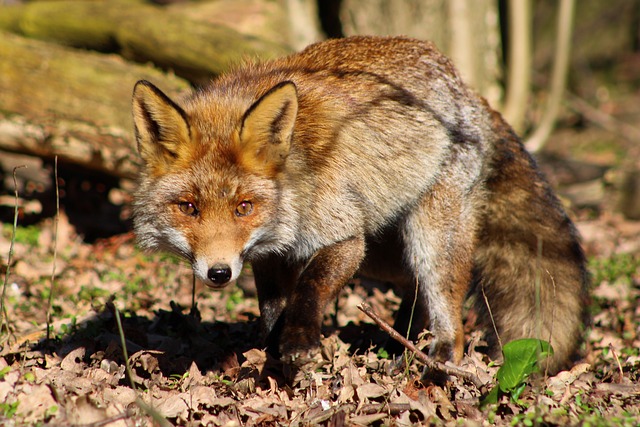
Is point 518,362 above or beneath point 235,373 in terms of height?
above

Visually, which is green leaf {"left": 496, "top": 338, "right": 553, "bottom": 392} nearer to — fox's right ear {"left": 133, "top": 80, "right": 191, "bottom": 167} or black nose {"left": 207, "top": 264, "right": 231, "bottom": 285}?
black nose {"left": 207, "top": 264, "right": 231, "bottom": 285}

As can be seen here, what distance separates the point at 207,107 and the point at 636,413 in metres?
3.20

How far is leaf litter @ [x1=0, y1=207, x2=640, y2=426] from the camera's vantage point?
372 cm

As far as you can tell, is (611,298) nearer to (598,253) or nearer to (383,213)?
(598,253)

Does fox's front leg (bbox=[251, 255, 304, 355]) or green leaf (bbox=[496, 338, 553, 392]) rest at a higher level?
green leaf (bbox=[496, 338, 553, 392])

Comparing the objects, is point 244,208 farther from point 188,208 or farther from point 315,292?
point 315,292

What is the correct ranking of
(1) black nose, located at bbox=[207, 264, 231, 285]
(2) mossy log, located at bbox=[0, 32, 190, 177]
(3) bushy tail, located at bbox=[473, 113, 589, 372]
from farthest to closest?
(2) mossy log, located at bbox=[0, 32, 190, 177]
(3) bushy tail, located at bbox=[473, 113, 589, 372]
(1) black nose, located at bbox=[207, 264, 231, 285]

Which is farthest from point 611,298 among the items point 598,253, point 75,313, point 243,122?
point 75,313

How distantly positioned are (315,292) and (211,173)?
100 cm

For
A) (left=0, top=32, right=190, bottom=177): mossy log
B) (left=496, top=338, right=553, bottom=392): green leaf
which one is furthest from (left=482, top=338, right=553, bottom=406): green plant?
(left=0, top=32, right=190, bottom=177): mossy log

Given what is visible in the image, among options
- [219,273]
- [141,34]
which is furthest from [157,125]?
[141,34]

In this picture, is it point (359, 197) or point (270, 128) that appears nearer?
point (270, 128)

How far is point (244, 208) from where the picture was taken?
13.3 ft

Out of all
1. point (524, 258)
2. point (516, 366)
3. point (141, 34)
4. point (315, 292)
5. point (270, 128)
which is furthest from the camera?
point (141, 34)
